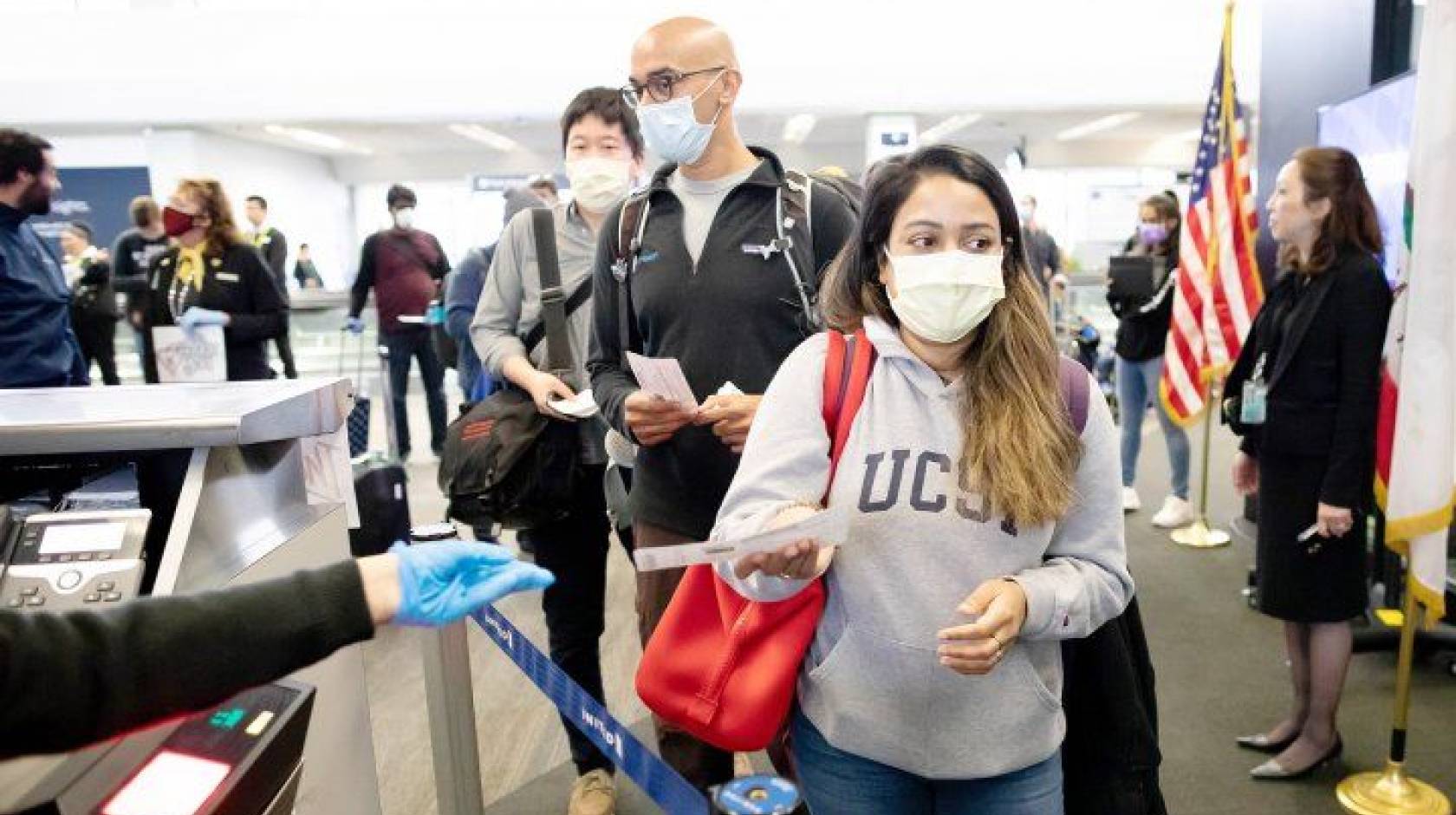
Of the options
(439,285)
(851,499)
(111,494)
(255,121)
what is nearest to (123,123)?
(255,121)

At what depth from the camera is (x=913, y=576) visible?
50.9 inches

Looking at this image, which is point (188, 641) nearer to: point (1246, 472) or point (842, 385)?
point (842, 385)

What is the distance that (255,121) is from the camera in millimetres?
11719

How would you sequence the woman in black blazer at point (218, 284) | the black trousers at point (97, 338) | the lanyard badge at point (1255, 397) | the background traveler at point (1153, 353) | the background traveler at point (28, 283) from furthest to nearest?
the black trousers at point (97, 338)
the background traveler at point (1153, 353)
the woman in black blazer at point (218, 284)
the background traveler at point (28, 283)
the lanyard badge at point (1255, 397)

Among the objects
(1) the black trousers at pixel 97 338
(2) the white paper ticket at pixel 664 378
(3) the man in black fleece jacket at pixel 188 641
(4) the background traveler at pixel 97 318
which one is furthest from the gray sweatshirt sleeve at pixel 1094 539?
(1) the black trousers at pixel 97 338

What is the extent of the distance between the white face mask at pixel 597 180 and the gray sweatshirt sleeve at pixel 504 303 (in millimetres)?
147

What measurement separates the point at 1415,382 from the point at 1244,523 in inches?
118

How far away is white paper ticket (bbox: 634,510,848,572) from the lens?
1.08 meters

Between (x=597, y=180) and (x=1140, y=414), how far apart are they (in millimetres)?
4210

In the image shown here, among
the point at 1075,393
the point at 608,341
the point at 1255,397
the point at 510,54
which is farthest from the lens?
the point at 510,54

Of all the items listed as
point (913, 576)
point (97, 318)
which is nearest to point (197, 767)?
point (913, 576)

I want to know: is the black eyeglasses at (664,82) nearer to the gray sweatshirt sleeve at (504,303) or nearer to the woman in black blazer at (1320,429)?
the gray sweatshirt sleeve at (504,303)

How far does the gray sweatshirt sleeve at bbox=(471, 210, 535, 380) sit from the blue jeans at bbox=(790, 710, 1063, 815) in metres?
1.38

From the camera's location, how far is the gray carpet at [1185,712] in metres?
2.74
